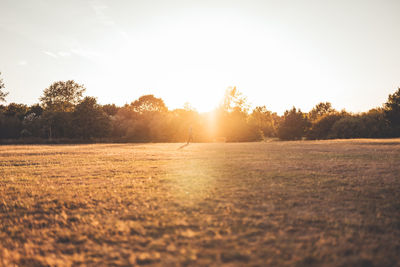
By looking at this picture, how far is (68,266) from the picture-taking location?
2959 millimetres

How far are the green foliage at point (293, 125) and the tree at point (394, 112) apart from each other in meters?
18.6

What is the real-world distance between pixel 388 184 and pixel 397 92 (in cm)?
5462

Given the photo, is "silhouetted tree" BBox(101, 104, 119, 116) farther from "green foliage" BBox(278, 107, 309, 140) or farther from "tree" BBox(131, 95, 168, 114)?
"green foliage" BBox(278, 107, 309, 140)

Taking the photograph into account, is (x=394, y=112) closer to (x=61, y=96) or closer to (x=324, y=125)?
(x=324, y=125)

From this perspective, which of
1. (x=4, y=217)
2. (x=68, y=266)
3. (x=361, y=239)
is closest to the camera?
(x=68, y=266)

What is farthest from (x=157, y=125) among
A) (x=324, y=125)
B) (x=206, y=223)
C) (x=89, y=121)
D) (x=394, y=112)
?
(x=206, y=223)

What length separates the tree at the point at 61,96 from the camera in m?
63.1

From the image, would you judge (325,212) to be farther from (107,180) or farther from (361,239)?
(107,180)

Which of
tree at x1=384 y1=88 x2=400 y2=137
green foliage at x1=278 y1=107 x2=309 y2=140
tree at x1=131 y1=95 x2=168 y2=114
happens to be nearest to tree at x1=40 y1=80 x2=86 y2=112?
tree at x1=131 y1=95 x2=168 y2=114

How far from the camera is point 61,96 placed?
2534 inches

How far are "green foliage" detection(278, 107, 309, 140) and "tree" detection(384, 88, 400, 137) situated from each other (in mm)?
18561

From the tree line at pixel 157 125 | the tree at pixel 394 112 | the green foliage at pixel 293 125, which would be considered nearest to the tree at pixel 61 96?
the tree line at pixel 157 125

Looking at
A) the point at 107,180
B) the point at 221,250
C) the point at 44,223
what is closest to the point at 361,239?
the point at 221,250

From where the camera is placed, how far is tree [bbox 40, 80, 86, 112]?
207 ft
